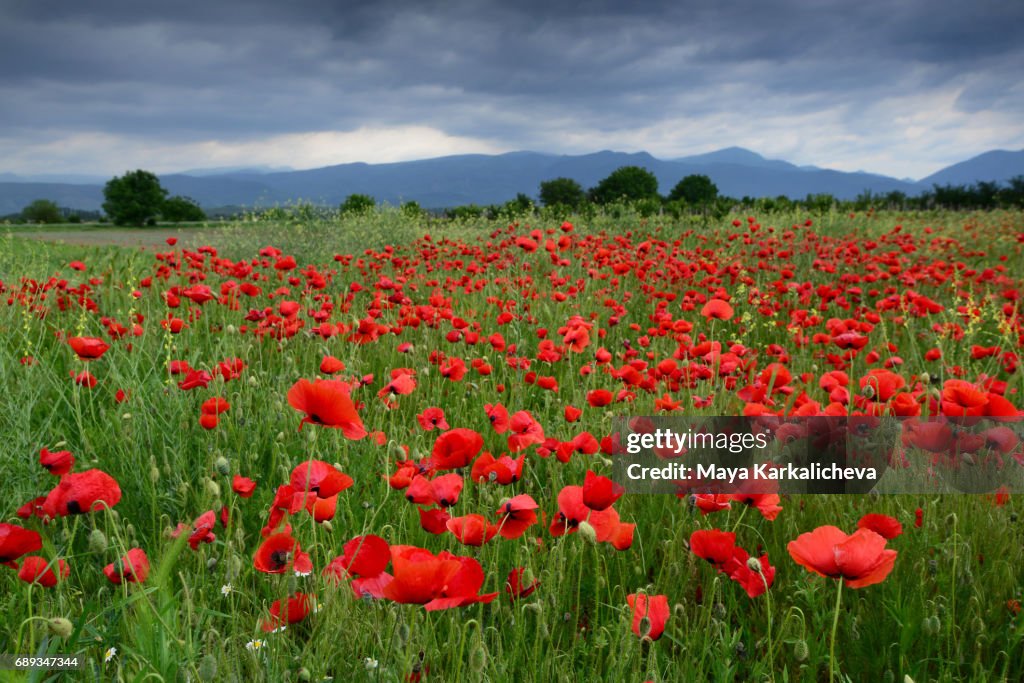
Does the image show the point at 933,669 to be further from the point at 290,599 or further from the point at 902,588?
the point at 290,599

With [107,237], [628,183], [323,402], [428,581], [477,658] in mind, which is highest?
[628,183]

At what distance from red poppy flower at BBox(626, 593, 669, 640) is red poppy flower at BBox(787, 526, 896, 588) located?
293mm

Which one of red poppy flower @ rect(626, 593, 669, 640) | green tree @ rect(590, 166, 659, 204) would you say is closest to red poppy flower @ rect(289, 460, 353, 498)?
red poppy flower @ rect(626, 593, 669, 640)

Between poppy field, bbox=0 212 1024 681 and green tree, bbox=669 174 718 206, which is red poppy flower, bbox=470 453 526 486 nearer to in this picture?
poppy field, bbox=0 212 1024 681

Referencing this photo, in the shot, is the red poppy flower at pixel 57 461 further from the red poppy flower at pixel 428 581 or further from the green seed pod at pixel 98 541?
the red poppy flower at pixel 428 581

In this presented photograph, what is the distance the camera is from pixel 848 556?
102cm

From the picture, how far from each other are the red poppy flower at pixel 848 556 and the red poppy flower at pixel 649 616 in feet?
0.96

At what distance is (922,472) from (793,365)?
201 centimetres

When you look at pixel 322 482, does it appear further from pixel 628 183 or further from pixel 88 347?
A: pixel 628 183

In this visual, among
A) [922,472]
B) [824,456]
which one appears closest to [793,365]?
[922,472]

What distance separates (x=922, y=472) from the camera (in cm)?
232

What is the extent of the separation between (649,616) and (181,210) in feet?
207

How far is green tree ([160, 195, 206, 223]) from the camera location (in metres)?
54.2

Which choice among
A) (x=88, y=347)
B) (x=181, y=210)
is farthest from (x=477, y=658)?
(x=181, y=210)
